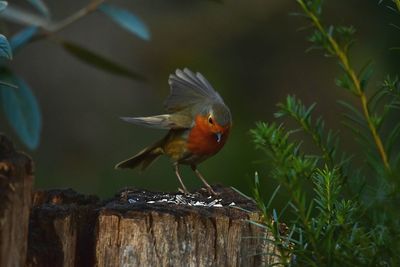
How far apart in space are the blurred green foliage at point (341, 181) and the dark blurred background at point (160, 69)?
515 centimetres

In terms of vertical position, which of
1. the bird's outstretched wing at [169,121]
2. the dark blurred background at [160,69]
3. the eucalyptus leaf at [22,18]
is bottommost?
the bird's outstretched wing at [169,121]

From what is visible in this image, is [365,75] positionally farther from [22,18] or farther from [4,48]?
[22,18]

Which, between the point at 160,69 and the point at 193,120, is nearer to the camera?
the point at 193,120

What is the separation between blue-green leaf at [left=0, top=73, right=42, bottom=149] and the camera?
3688 millimetres

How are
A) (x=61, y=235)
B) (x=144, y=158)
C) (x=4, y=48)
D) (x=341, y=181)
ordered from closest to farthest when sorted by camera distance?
(x=341, y=181), (x=61, y=235), (x=4, y=48), (x=144, y=158)

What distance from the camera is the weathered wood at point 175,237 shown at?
2.33 meters

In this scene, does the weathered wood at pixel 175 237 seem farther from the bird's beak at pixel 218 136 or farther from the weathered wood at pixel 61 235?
the bird's beak at pixel 218 136

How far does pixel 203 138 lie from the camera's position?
3639 millimetres

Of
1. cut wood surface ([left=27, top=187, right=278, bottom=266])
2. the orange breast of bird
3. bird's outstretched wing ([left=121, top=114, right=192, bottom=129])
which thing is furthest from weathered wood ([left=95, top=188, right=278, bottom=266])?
the orange breast of bird

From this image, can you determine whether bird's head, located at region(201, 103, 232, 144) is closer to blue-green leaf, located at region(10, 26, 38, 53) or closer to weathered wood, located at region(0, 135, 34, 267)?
blue-green leaf, located at region(10, 26, 38, 53)

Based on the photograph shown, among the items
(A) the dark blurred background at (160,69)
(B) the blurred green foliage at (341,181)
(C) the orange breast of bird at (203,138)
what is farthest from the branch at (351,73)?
(A) the dark blurred background at (160,69)

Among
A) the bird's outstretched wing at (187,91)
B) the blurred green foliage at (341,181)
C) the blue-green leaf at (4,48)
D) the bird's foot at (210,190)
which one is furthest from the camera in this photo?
the bird's outstretched wing at (187,91)

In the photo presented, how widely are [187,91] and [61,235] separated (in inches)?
52.0

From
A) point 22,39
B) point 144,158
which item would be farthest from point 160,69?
point 22,39
